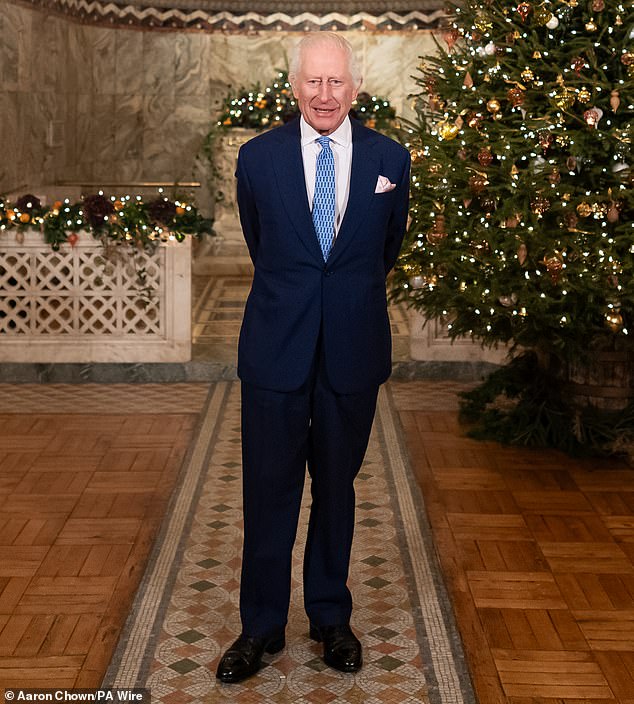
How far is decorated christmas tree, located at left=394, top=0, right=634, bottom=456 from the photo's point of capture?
5113 mm

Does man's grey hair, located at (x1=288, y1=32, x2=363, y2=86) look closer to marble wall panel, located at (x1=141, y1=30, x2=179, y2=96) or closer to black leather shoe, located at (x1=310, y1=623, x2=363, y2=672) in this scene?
black leather shoe, located at (x1=310, y1=623, x2=363, y2=672)

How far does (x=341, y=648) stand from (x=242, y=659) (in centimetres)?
31

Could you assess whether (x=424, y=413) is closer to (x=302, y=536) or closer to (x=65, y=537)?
(x=302, y=536)

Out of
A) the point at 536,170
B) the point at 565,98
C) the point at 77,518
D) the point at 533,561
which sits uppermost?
the point at 565,98

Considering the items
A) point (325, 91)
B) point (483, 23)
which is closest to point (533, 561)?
point (325, 91)

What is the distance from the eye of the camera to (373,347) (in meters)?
3.46

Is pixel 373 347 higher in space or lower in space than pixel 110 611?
higher

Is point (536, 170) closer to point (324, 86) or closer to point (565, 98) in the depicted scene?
point (565, 98)

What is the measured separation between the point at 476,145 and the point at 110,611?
2650 mm

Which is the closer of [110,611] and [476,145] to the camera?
[110,611]

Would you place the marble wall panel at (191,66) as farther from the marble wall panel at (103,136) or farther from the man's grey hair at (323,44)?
the man's grey hair at (323,44)

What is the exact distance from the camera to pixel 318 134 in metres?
3.30

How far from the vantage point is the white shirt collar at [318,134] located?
3303mm

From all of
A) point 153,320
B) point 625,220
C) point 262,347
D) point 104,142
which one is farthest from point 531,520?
point 104,142
